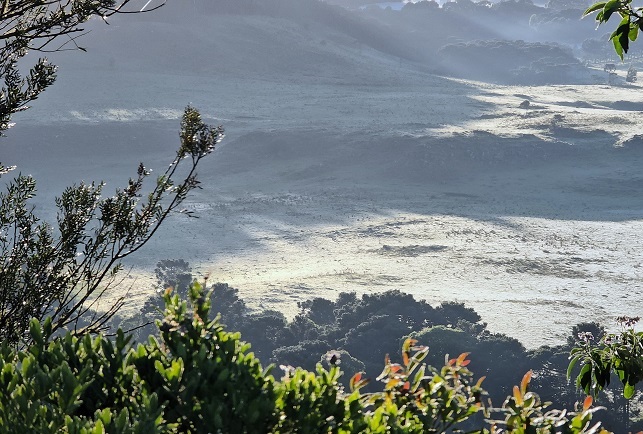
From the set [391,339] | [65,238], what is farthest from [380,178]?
[65,238]

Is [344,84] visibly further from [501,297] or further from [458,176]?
[501,297]

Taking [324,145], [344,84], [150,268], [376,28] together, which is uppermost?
[376,28]

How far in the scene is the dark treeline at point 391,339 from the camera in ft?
73.4

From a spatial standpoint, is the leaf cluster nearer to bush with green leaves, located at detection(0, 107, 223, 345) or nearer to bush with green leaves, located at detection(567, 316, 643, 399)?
bush with green leaves, located at detection(567, 316, 643, 399)

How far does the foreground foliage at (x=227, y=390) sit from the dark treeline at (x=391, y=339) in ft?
57.6

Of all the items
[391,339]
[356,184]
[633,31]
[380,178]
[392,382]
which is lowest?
[391,339]

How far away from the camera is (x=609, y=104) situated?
101 meters

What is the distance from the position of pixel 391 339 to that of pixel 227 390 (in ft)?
78.8

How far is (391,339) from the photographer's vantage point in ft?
88.7

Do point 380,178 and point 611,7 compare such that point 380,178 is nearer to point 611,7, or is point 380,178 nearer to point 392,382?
point 611,7

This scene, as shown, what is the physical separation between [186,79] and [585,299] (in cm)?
8102

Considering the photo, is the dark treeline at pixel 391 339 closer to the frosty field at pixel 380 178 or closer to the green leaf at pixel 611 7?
the frosty field at pixel 380 178

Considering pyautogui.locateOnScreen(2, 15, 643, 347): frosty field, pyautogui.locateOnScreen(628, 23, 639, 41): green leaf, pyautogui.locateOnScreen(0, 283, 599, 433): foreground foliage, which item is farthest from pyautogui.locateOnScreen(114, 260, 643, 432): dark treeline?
pyautogui.locateOnScreen(0, 283, 599, 433): foreground foliage

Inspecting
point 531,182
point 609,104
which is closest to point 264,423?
point 531,182
